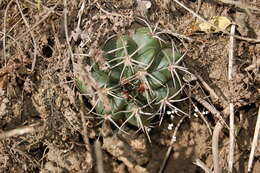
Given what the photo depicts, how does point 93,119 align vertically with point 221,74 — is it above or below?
below

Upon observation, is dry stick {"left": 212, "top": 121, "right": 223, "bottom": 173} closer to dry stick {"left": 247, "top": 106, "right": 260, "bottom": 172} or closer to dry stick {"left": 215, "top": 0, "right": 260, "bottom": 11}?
dry stick {"left": 247, "top": 106, "right": 260, "bottom": 172}

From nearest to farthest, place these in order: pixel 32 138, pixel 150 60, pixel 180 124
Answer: pixel 150 60, pixel 32 138, pixel 180 124

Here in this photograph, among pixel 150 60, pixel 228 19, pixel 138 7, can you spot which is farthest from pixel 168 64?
pixel 228 19

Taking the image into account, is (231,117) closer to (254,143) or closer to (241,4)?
(254,143)

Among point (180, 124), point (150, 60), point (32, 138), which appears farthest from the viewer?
point (180, 124)

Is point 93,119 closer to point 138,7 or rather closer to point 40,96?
point 40,96

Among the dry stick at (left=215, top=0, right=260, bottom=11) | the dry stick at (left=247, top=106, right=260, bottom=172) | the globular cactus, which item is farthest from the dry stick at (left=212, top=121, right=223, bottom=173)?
the dry stick at (left=215, top=0, right=260, bottom=11)

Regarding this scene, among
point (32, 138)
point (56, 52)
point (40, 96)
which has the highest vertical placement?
point (56, 52)
